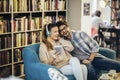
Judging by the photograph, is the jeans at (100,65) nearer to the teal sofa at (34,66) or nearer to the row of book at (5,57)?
the teal sofa at (34,66)

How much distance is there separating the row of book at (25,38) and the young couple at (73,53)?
1.12 m

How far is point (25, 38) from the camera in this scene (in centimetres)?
509

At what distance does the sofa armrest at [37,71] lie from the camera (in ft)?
11.2

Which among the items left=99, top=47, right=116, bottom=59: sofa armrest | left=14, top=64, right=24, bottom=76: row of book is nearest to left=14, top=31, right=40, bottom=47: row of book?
left=14, top=64, right=24, bottom=76: row of book

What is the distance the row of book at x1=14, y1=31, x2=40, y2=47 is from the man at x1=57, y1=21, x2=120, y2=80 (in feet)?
3.70

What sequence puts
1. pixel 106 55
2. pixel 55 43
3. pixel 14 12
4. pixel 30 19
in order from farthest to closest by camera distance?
pixel 30 19 → pixel 14 12 → pixel 106 55 → pixel 55 43

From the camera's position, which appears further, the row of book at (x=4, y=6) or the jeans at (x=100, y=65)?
the row of book at (x=4, y=6)

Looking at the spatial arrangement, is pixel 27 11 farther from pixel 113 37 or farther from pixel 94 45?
pixel 113 37

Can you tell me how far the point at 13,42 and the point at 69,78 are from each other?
164cm

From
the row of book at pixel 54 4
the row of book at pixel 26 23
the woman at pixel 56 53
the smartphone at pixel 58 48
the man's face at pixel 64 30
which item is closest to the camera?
the woman at pixel 56 53

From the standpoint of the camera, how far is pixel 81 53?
4.16 m

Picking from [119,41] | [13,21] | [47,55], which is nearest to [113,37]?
[119,41]

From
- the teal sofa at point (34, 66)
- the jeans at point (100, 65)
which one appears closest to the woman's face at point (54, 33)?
the teal sofa at point (34, 66)

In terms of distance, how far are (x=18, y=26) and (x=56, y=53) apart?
1.32 m
